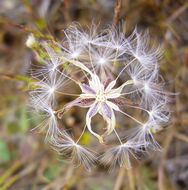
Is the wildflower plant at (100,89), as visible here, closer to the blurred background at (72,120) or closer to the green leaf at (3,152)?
the blurred background at (72,120)

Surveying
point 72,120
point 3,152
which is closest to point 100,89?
point 72,120

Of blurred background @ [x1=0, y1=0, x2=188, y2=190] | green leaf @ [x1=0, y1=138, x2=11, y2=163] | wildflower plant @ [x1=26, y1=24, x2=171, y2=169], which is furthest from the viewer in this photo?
green leaf @ [x1=0, y1=138, x2=11, y2=163]

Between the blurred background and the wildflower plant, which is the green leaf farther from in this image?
the wildflower plant

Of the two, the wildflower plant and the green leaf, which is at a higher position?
the wildflower plant

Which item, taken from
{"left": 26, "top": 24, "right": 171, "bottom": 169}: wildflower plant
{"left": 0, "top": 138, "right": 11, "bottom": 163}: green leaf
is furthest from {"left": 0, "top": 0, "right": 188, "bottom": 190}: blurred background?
{"left": 26, "top": 24, "right": 171, "bottom": 169}: wildflower plant

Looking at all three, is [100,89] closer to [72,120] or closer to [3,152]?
[72,120]

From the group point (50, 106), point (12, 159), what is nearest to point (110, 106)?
point (50, 106)
